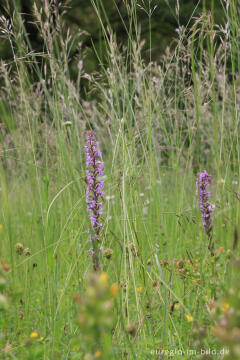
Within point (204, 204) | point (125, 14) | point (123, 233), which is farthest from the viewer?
point (125, 14)

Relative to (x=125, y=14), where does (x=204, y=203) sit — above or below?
below

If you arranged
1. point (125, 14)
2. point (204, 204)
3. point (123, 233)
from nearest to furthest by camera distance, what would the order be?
point (204, 204), point (123, 233), point (125, 14)

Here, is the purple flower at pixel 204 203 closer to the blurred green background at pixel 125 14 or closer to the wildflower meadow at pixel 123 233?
the wildflower meadow at pixel 123 233

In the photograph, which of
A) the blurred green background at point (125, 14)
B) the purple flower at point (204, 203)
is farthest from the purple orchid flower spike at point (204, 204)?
the blurred green background at point (125, 14)

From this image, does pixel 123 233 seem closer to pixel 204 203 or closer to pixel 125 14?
pixel 204 203

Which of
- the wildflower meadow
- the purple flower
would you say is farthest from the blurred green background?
the purple flower

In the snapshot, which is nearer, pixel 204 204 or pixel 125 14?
pixel 204 204

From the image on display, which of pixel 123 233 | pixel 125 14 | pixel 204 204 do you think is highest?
pixel 125 14

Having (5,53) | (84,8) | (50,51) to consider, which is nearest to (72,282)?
(50,51)

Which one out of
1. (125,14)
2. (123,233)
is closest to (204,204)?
(123,233)

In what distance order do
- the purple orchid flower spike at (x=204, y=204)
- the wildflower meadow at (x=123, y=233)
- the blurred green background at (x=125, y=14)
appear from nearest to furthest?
the wildflower meadow at (x=123, y=233), the purple orchid flower spike at (x=204, y=204), the blurred green background at (x=125, y=14)

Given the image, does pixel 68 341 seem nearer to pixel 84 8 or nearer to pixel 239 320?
pixel 239 320

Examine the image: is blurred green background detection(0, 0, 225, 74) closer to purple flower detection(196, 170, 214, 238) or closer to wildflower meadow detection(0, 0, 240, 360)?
wildflower meadow detection(0, 0, 240, 360)

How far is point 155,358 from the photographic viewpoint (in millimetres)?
1034
